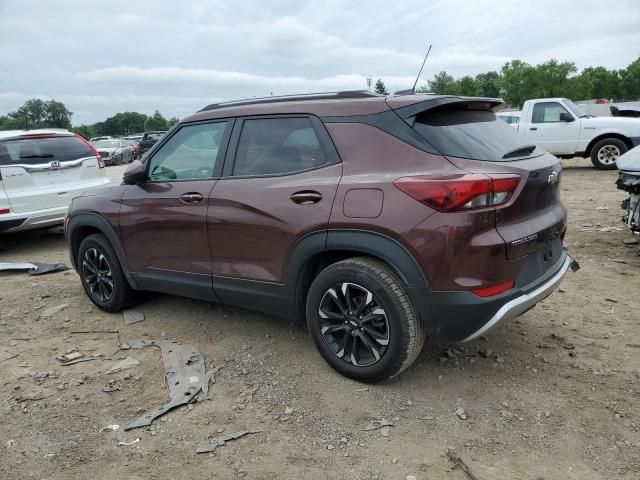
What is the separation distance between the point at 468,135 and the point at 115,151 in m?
29.7

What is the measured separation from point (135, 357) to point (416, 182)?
2.44 meters

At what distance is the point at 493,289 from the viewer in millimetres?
2826

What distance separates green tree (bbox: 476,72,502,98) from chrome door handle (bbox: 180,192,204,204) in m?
80.9

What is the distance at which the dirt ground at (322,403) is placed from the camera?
103 inches

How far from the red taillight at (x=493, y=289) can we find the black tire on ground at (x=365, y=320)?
37 centimetres

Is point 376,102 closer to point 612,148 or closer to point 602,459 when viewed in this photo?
point 602,459

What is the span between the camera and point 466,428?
112 inches

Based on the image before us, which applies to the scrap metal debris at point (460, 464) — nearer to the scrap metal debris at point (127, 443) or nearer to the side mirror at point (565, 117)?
the scrap metal debris at point (127, 443)

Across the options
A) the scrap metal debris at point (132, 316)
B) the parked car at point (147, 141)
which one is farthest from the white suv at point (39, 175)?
the parked car at point (147, 141)

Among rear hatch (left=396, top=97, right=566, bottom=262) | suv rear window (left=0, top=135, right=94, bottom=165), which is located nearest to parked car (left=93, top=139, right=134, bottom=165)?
suv rear window (left=0, top=135, right=94, bottom=165)

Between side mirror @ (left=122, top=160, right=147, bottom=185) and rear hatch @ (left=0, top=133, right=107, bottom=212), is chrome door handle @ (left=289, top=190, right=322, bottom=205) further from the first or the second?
rear hatch @ (left=0, top=133, right=107, bottom=212)

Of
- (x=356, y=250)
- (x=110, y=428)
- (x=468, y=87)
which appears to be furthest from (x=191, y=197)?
(x=468, y=87)

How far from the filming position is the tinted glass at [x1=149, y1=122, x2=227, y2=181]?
12.5 ft

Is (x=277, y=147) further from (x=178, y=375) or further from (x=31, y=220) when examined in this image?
(x=31, y=220)
